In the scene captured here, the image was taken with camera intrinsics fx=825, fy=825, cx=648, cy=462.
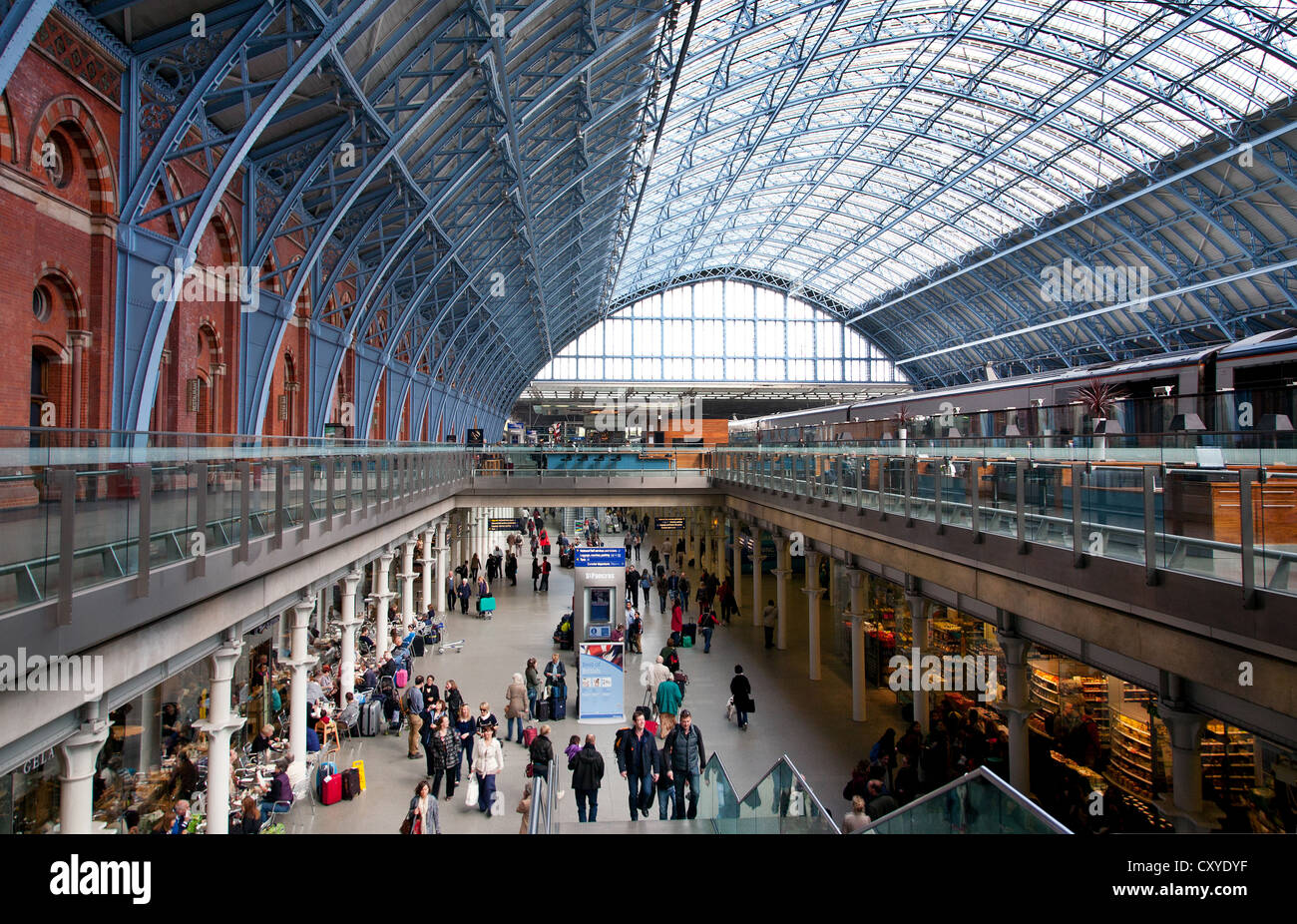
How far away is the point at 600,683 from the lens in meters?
15.8

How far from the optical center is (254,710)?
1565 centimetres

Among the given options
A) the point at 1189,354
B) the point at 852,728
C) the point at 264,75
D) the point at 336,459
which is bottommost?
the point at 852,728

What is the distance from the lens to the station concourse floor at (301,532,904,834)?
11891mm

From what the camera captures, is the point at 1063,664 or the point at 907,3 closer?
the point at 1063,664

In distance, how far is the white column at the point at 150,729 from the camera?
40.0 feet

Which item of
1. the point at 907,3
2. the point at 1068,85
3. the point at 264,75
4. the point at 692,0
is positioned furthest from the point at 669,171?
the point at 264,75

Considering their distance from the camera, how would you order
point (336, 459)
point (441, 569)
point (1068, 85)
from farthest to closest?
1. point (1068, 85)
2. point (441, 569)
3. point (336, 459)

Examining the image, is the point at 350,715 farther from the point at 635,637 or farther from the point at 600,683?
the point at 635,637

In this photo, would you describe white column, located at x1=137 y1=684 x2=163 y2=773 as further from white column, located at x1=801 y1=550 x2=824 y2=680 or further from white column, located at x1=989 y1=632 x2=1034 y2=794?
white column, located at x1=801 y1=550 x2=824 y2=680

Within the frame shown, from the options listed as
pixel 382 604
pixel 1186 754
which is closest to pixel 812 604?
pixel 382 604

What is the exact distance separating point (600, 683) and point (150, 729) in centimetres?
741

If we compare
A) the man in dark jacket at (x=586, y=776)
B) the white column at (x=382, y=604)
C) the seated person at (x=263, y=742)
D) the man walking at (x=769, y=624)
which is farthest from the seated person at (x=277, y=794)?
the man walking at (x=769, y=624)
